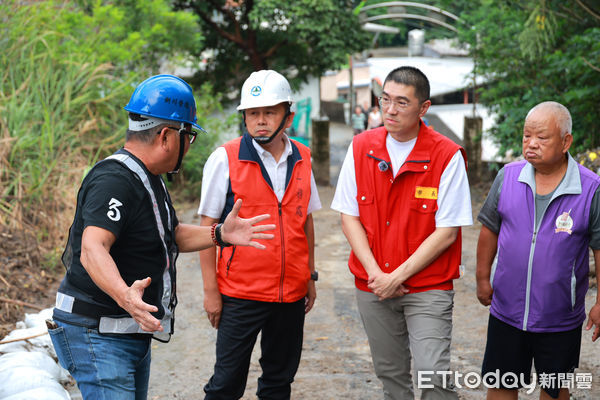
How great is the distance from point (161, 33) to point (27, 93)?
4.46m

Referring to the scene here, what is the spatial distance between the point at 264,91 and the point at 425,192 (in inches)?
40.7

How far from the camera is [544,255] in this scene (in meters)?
3.57

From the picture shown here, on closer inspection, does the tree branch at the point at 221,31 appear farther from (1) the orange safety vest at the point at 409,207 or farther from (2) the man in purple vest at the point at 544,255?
(2) the man in purple vest at the point at 544,255

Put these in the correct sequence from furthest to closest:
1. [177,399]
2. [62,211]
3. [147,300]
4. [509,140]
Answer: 1. [509,140]
2. [62,211]
3. [177,399]
4. [147,300]

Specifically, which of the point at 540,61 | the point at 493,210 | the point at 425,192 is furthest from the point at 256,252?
the point at 540,61

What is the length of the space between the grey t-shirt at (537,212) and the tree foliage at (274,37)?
40.5 feet

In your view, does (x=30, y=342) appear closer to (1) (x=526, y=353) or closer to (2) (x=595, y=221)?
(1) (x=526, y=353)

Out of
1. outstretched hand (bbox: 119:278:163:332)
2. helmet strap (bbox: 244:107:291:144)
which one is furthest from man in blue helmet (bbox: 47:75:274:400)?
helmet strap (bbox: 244:107:291:144)

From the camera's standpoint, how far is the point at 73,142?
29.1 ft

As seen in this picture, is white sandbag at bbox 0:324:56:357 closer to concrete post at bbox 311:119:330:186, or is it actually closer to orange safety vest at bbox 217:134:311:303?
orange safety vest at bbox 217:134:311:303

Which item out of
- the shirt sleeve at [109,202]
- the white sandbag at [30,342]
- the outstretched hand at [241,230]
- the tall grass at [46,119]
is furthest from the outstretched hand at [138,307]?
the tall grass at [46,119]

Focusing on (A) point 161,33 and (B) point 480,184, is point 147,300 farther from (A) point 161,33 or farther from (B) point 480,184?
(B) point 480,184

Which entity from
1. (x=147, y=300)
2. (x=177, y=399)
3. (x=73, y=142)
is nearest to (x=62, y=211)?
(x=73, y=142)

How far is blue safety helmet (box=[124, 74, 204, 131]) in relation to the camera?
116 inches
